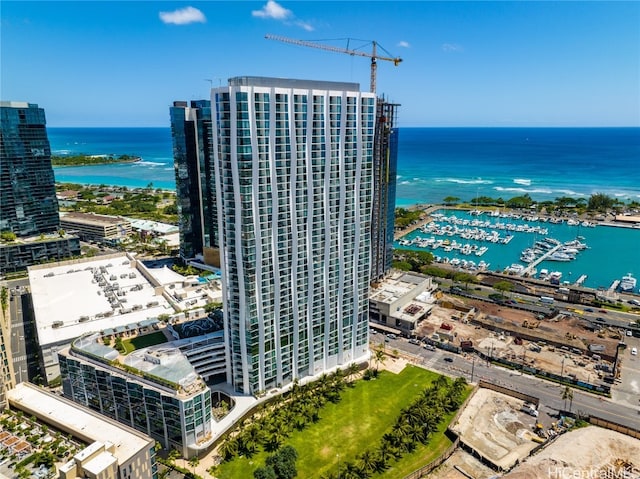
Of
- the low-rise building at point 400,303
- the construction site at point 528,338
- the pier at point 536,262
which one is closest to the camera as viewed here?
the construction site at point 528,338

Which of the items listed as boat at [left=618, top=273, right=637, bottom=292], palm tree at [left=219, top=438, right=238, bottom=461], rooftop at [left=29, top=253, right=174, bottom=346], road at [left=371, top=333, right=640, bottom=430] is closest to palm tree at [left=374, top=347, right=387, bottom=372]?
road at [left=371, top=333, right=640, bottom=430]

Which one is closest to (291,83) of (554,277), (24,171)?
(554,277)

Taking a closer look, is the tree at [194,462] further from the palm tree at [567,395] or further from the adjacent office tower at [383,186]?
the adjacent office tower at [383,186]

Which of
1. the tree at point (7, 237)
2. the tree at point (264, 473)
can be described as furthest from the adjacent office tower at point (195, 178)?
the tree at point (264, 473)

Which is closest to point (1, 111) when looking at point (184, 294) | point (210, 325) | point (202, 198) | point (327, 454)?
point (202, 198)

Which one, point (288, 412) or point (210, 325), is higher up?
point (210, 325)

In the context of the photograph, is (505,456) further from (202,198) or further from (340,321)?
(202,198)

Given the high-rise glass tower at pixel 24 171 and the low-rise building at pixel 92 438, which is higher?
the high-rise glass tower at pixel 24 171
